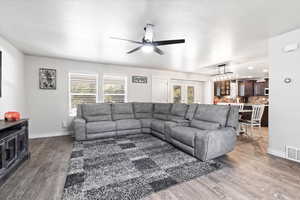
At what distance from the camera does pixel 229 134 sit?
267 cm

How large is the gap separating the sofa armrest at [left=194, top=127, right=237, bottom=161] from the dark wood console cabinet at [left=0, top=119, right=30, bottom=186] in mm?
2942

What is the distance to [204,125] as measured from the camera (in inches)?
119

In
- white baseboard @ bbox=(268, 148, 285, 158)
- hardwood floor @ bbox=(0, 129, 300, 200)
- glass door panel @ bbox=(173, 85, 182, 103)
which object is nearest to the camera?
hardwood floor @ bbox=(0, 129, 300, 200)

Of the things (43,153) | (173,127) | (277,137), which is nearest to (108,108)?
(43,153)

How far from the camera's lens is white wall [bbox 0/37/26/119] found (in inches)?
110

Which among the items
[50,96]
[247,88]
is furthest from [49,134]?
[247,88]

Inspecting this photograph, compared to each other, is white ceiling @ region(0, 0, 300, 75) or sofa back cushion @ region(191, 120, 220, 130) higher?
white ceiling @ region(0, 0, 300, 75)

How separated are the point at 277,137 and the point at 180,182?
2.32m

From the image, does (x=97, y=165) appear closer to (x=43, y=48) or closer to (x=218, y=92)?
(x=43, y=48)

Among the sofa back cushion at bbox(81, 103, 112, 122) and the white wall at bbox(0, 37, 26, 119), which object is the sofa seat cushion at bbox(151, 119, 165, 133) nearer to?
the sofa back cushion at bbox(81, 103, 112, 122)

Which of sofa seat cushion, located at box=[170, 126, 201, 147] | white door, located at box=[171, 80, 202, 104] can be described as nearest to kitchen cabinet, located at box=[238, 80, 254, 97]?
white door, located at box=[171, 80, 202, 104]

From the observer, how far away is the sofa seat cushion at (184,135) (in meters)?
2.64

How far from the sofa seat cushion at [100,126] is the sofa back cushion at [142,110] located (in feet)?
3.35

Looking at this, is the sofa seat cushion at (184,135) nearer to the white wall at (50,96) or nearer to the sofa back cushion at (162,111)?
the sofa back cushion at (162,111)
